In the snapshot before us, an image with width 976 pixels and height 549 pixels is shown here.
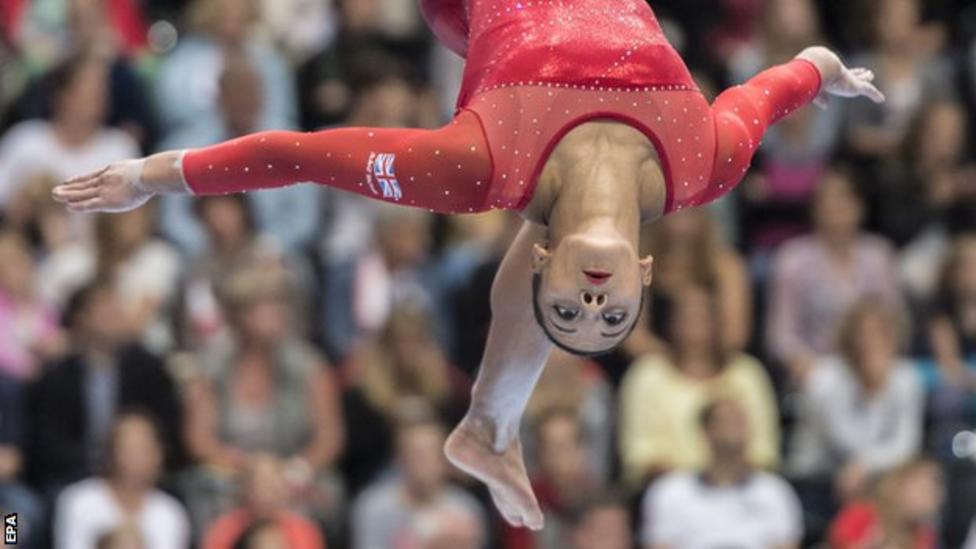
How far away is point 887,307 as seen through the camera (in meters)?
8.17

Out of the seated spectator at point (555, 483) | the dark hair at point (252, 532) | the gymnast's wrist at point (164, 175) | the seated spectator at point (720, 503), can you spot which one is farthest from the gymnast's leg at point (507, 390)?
the seated spectator at point (720, 503)

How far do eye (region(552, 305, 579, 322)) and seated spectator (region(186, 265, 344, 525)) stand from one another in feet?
9.51

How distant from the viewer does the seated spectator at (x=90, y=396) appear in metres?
7.53

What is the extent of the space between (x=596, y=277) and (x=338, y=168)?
2.05 ft

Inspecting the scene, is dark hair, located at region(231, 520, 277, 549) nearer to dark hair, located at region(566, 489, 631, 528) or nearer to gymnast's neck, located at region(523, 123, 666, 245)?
dark hair, located at region(566, 489, 631, 528)

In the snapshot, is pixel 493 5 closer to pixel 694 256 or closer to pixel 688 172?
pixel 688 172

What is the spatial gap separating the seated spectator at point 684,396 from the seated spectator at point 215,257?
4.33 ft

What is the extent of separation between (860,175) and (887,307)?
731mm

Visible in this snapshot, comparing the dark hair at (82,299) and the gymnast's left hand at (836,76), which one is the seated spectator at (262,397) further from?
the gymnast's left hand at (836,76)

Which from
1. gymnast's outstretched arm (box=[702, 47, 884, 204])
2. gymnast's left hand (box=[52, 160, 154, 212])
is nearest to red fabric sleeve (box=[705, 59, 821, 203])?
gymnast's outstretched arm (box=[702, 47, 884, 204])

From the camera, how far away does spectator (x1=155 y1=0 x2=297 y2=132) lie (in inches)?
337

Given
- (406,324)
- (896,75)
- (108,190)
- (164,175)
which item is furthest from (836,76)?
(896,75)

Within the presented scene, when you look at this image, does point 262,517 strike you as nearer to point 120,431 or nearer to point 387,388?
point 120,431

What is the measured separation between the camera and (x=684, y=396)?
306 inches
